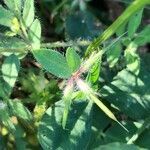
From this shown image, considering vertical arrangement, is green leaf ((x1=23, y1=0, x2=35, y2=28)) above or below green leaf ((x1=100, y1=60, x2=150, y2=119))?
above

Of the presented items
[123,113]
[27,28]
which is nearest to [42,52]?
[27,28]

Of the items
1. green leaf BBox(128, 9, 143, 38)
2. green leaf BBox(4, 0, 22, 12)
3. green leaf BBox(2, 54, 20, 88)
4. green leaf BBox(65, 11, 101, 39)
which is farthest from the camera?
green leaf BBox(65, 11, 101, 39)

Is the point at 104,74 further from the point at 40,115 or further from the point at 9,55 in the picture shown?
the point at 9,55

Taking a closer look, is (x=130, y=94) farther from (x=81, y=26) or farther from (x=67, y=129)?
(x=81, y=26)

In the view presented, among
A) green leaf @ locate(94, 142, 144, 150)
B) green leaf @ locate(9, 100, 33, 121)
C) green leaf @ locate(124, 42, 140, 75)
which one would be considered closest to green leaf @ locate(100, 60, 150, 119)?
green leaf @ locate(124, 42, 140, 75)

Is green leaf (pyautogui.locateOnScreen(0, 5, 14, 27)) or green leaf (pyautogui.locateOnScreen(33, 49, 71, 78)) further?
green leaf (pyautogui.locateOnScreen(0, 5, 14, 27))

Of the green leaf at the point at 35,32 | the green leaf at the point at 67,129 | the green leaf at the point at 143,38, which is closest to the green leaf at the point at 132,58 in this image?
the green leaf at the point at 143,38

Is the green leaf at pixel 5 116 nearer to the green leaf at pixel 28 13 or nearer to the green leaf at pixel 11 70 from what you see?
the green leaf at pixel 11 70

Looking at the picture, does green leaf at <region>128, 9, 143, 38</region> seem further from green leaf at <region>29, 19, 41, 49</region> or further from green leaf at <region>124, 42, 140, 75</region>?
green leaf at <region>29, 19, 41, 49</region>
